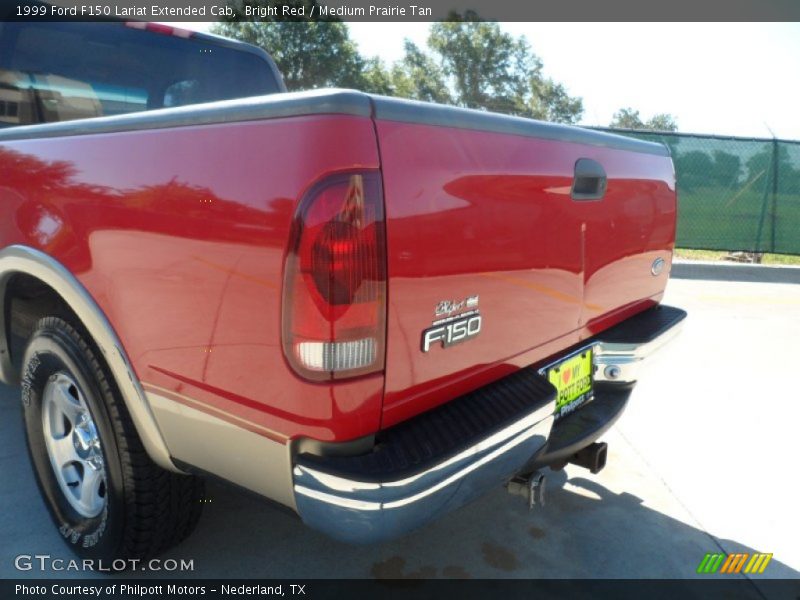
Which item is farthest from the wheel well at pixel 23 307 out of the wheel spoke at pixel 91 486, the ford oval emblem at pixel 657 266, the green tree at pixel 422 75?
the green tree at pixel 422 75

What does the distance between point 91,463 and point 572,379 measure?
1.82m

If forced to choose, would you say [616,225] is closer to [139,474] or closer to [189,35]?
[139,474]

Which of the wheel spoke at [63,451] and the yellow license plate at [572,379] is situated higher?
the yellow license plate at [572,379]

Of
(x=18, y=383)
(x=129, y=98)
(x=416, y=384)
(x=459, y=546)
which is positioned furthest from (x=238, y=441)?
(x=129, y=98)

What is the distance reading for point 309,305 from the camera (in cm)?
149

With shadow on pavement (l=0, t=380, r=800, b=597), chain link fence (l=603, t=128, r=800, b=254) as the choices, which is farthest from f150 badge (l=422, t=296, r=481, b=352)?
chain link fence (l=603, t=128, r=800, b=254)

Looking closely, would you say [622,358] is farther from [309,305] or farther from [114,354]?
[114,354]

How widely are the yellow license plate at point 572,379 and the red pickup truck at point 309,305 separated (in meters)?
0.01

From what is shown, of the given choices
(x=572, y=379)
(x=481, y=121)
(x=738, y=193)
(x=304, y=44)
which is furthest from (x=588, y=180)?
(x=304, y=44)

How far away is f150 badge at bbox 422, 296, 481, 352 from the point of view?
1.71m

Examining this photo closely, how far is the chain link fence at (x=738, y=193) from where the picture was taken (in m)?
10.4

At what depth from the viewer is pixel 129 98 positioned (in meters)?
3.17

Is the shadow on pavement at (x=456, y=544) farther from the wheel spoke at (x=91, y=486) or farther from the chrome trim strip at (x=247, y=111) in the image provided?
the chrome trim strip at (x=247, y=111)

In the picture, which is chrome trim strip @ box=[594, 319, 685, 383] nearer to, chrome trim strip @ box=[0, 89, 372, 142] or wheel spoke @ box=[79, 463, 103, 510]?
chrome trim strip @ box=[0, 89, 372, 142]
